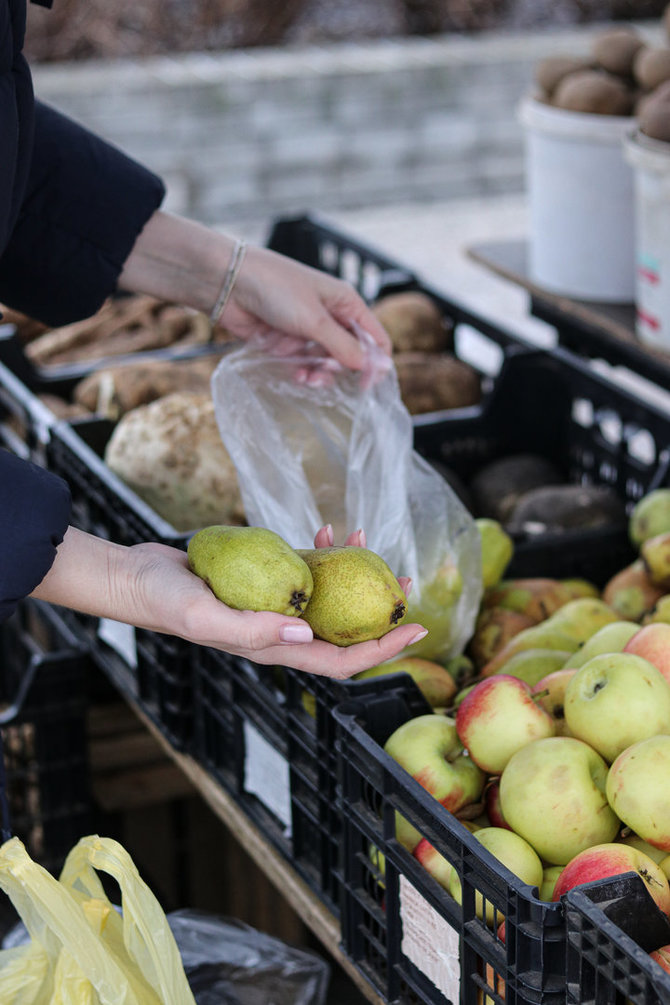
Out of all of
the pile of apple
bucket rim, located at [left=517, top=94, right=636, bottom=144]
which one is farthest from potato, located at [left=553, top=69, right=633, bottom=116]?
the pile of apple

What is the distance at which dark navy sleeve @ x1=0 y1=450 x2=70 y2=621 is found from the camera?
109 cm

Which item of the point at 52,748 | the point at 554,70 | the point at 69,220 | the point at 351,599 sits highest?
the point at 554,70

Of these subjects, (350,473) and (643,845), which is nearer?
(643,845)

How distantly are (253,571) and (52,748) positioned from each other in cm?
92

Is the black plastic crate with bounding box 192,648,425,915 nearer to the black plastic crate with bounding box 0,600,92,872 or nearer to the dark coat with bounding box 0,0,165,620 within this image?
the black plastic crate with bounding box 0,600,92,872

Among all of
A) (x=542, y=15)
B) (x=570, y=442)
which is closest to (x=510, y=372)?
(x=570, y=442)

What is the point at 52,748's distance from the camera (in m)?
1.96

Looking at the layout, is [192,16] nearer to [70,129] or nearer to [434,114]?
[434,114]

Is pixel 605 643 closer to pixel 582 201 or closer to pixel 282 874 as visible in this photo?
pixel 282 874

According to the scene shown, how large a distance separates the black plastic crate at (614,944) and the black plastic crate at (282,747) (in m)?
0.39

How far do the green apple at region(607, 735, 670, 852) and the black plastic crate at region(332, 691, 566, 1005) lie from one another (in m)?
0.15

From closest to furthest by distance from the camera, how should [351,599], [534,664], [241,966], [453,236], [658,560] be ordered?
[351,599] < [534,664] < [241,966] < [658,560] < [453,236]

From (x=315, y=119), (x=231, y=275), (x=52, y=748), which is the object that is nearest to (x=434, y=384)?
(x=231, y=275)

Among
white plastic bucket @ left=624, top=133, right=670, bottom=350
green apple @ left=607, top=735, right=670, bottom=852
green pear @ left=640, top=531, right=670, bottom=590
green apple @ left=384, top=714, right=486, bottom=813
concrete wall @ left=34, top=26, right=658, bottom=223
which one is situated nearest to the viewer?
green apple @ left=607, top=735, right=670, bottom=852
